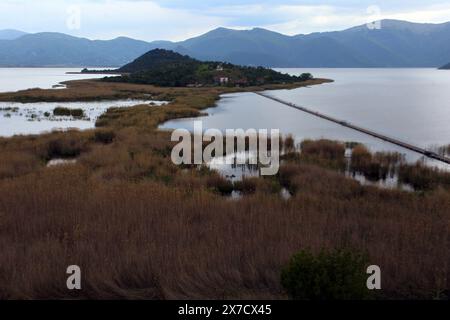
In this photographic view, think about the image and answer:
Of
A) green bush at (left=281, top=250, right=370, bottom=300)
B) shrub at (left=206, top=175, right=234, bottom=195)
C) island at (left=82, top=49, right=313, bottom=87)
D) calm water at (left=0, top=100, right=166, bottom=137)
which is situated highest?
island at (left=82, top=49, right=313, bottom=87)

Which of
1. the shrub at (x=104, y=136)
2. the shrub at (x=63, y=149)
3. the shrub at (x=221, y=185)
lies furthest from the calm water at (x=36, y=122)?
the shrub at (x=221, y=185)

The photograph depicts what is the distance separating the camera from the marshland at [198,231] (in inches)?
303

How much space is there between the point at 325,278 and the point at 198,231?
14.3ft

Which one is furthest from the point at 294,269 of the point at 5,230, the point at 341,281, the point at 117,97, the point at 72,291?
the point at 117,97

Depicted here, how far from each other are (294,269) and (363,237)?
361cm

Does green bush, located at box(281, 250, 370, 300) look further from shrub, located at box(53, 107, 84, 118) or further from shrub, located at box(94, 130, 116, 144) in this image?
shrub, located at box(53, 107, 84, 118)

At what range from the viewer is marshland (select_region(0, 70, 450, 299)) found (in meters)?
7.68

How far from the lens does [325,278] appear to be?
664cm

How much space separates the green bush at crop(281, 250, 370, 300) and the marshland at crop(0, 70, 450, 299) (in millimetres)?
490

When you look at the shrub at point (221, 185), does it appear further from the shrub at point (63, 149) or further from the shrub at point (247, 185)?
the shrub at point (63, 149)

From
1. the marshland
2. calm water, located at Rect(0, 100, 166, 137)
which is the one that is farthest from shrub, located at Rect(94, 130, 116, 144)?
the marshland

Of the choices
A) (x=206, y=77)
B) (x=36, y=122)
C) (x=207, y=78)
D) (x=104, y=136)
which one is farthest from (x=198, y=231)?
(x=206, y=77)

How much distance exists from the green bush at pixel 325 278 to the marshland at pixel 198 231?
0.49 m
